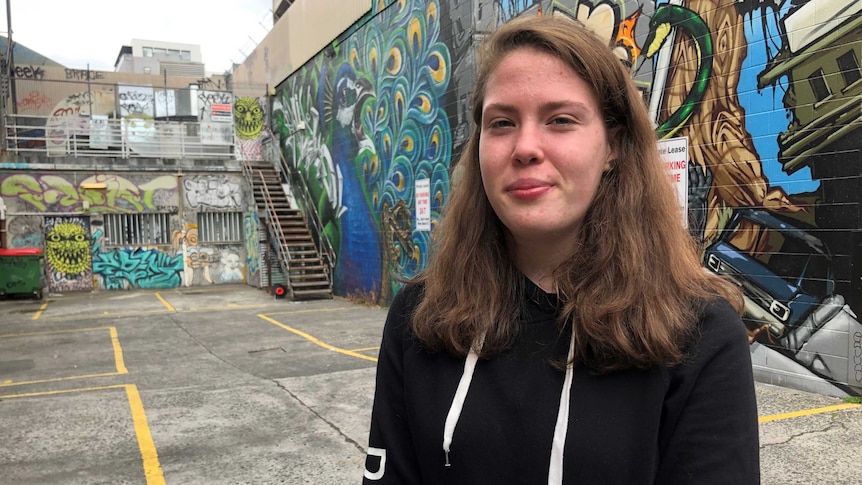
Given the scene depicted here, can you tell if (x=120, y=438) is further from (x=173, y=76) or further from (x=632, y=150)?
(x=173, y=76)

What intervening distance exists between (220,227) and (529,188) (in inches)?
765

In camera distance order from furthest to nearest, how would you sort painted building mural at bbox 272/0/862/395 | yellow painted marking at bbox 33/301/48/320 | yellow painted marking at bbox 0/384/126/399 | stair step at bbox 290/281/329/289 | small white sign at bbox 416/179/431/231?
stair step at bbox 290/281/329/289 < yellow painted marking at bbox 33/301/48/320 < small white sign at bbox 416/179/431/231 < yellow painted marking at bbox 0/384/126/399 < painted building mural at bbox 272/0/862/395

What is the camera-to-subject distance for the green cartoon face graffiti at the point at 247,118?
20250 mm

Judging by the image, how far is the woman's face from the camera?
120 cm

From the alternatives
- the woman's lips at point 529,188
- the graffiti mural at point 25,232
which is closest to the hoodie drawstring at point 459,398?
the woman's lips at point 529,188

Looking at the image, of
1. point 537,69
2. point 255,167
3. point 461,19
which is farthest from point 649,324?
point 255,167

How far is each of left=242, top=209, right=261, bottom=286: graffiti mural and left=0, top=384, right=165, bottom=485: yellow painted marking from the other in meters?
11.4

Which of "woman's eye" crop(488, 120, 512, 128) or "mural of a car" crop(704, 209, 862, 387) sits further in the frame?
"mural of a car" crop(704, 209, 862, 387)

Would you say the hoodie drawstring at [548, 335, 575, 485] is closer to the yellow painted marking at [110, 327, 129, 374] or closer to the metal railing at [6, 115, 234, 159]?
the yellow painted marking at [110, 327, 129, 374]

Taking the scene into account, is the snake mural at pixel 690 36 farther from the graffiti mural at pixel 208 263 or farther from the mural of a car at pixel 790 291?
the graffiti mural at pixel 208 263

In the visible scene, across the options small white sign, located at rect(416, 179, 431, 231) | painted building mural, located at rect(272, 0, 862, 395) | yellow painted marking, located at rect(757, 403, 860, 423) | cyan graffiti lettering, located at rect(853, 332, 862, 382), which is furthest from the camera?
small white sign, located at rect(416, 179, 431, 231)

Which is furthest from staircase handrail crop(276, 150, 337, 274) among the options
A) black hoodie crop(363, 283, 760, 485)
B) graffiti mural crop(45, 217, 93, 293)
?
black hoodie crop(363, 283, 760, 485)

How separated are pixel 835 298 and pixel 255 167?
17.2m

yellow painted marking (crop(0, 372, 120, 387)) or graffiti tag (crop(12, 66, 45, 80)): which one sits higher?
graffiti tag (crop(12, 66, 45, 80))
